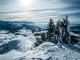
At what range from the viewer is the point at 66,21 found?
1346 inches

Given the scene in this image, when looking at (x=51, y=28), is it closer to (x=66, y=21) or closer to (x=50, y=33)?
(x=50, y=33)

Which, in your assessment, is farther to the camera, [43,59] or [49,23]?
[49,23]

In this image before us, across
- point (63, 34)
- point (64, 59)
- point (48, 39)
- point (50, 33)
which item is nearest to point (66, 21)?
point (63, 34)

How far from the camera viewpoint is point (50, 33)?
138 feet

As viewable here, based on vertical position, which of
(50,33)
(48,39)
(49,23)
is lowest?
(48,39)

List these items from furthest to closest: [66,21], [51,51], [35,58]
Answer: [66,21] < [51,51] < [35,58]

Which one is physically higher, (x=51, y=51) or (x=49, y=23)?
(x=49, y=23)

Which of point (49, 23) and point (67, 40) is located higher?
point (49, 23)

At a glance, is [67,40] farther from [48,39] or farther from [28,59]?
[28,59]

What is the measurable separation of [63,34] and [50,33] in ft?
26.2

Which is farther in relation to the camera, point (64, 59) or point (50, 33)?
point (50, 33)

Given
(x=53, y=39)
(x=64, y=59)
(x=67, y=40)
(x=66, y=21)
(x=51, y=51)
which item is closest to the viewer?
(x=64, y=59)

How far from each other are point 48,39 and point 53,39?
9.77 ft

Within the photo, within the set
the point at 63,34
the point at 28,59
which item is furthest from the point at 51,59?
the point at 63,34
